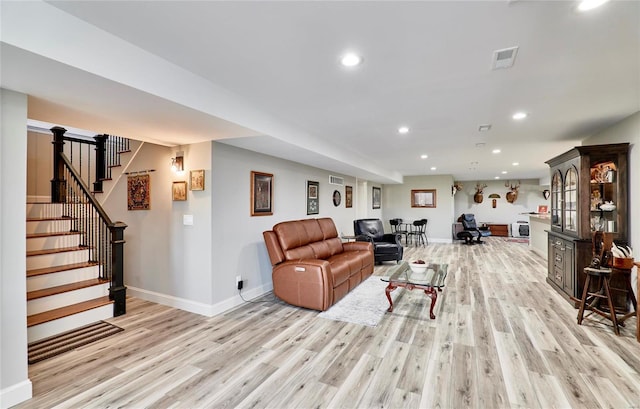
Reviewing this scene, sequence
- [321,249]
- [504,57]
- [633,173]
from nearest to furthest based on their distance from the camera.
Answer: [504,57]
[633,173]
[321,249]

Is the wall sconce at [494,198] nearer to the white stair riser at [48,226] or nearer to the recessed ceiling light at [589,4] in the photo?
the recessed ceiling light at [589,4]

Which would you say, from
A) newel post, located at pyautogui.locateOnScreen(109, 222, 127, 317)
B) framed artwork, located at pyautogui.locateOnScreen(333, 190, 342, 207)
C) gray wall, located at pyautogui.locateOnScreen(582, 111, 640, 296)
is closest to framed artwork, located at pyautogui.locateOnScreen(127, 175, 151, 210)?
newel post, located at pyautogui.locateOnScreen(109, 222, 127, 317)

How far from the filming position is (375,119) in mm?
3426

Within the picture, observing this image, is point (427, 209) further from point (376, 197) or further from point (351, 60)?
point (351, 60)

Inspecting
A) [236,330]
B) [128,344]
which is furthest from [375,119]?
[128,344]

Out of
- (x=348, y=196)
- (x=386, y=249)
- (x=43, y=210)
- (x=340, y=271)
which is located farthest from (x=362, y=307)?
(x=43, y=210)

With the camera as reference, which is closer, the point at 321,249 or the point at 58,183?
the point at 58,183

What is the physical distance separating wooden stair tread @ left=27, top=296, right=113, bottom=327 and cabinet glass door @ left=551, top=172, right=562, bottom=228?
6.27m

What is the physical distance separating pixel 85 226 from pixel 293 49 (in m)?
3.91

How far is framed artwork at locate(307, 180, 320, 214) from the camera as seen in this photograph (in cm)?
547

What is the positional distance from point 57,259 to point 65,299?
67 centimetres

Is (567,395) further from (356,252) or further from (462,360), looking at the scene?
(356,252)

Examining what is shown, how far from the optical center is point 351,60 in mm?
2047

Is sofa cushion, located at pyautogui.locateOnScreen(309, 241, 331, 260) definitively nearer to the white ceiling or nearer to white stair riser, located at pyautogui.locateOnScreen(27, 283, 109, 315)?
the white ceiling
